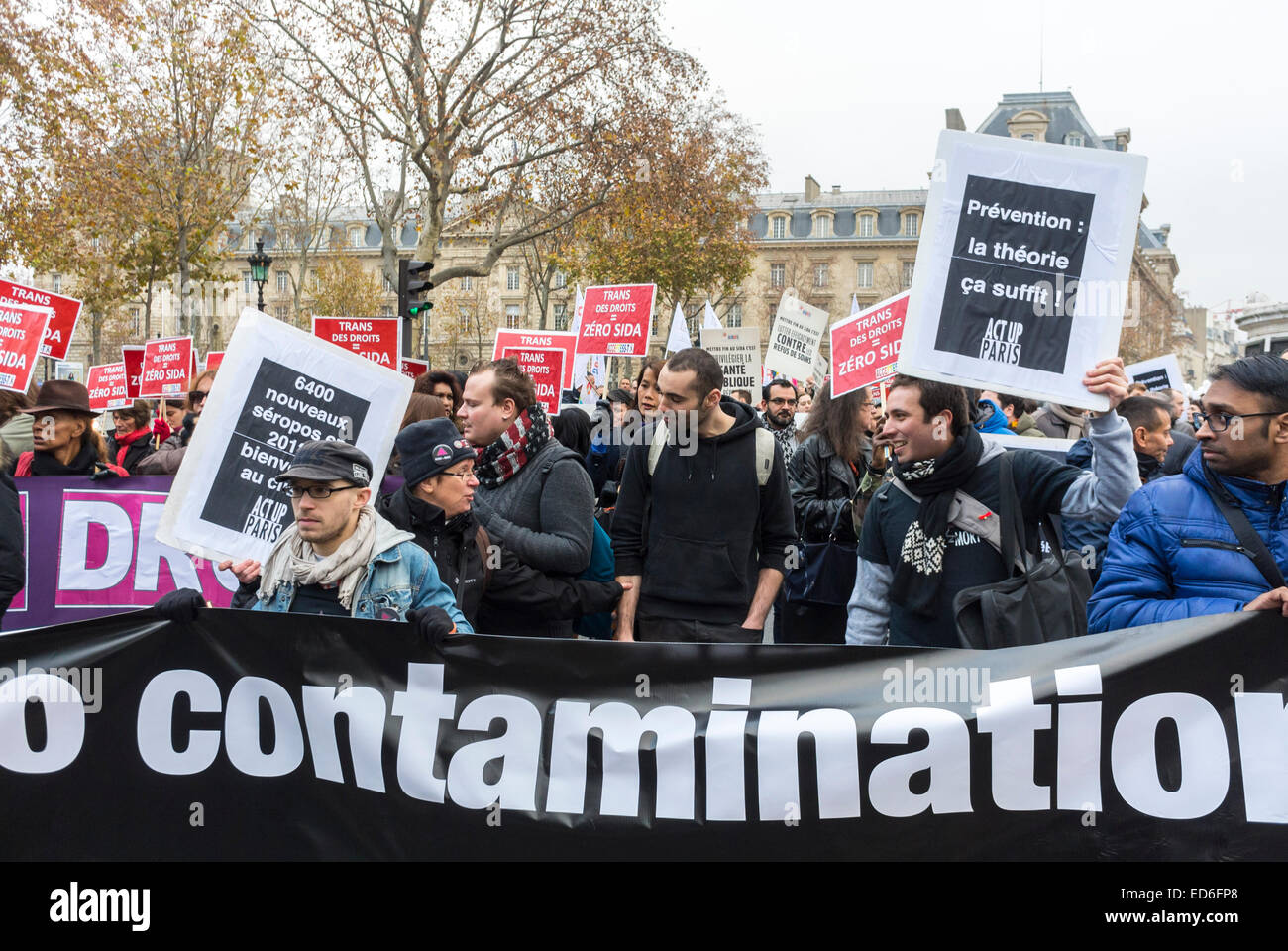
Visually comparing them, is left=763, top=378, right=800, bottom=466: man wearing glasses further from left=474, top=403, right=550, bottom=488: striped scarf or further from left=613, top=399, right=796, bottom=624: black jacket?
left=474, top=403, right=550, bottom=488: striped scarf

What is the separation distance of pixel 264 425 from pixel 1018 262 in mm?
2631

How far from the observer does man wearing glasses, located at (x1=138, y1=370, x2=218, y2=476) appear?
281 inches

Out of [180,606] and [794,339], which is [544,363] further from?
[180,606]

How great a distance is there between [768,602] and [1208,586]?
174 cm

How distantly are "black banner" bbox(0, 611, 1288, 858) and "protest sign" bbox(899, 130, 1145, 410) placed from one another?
868mm

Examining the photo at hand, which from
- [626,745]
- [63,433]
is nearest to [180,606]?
[626,745]

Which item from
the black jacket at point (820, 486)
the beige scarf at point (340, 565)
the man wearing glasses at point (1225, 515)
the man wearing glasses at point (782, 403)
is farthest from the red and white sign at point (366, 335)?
the man wearing glasses at point (1225, 515)

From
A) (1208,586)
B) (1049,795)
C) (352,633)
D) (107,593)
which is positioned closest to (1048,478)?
(1208,586)

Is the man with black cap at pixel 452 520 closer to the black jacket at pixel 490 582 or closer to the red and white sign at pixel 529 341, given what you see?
the black jacket at pixel 490 582

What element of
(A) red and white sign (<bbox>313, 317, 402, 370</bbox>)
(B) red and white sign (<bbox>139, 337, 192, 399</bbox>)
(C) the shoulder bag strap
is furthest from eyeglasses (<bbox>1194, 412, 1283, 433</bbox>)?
(B) red and white sign (<bbox>139, 337, 192, 399</bbox>)

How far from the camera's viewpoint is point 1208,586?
10.6 ft

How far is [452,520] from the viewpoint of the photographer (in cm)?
406

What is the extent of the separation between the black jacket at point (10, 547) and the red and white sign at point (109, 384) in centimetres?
846
